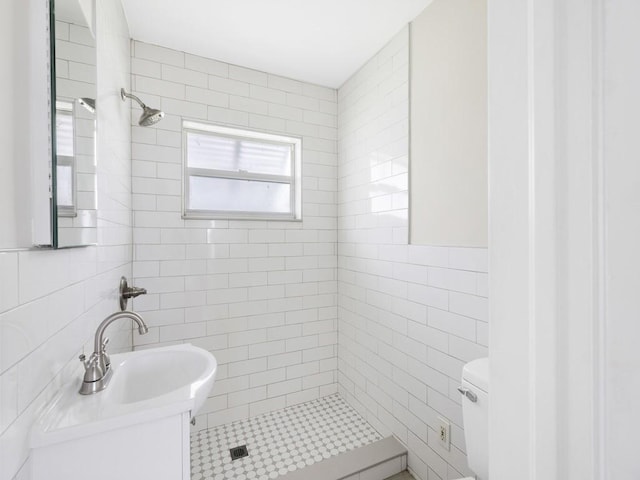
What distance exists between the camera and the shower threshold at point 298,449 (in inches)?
65.0

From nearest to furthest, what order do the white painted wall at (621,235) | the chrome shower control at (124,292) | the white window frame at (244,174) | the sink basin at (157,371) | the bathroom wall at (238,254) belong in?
1. the white painted wall at (621,235)
2. the sink basin at (157,371)
3. the chrome shower control at (124,292)
4. the bathroom wall at (238,254)
5. the white window frame at (244,174)

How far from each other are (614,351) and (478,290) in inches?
43.9

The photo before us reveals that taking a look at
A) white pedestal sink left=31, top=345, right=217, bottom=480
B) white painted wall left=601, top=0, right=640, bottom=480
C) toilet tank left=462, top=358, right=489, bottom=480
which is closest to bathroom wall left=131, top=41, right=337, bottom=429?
white pedestal sink left=31, top=345, right=217, bottom=480

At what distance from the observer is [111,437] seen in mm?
775

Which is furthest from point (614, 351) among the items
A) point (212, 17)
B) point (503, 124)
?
point (212, 17)

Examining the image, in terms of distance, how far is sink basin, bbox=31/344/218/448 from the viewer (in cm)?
72

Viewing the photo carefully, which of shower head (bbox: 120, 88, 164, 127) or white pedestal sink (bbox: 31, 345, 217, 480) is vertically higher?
shower head (bbox: 120, 88, 164, 127)

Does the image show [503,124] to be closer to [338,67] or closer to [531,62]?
[531,62]

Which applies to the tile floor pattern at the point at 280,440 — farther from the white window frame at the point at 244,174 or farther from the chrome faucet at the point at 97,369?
the white window frame at the point at 244,174

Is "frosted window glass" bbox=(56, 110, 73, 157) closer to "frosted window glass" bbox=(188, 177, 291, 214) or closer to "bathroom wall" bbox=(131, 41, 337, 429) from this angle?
"bathroom wall" bbox=(131, 41, 337, 429)

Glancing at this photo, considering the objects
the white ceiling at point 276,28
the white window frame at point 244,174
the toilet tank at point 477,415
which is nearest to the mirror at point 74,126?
the white ceiling at point 276,28

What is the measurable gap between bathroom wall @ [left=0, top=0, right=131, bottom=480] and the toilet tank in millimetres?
1263

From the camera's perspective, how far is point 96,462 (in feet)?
2.49

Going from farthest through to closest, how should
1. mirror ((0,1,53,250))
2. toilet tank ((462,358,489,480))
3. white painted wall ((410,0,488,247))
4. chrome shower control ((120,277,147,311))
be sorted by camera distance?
chrome shower control ((120,277,147,311)) → white painted wall ((410,0,488,247)) → toilet tank ((462,358,489,480)) → mirror ((0,1,53,250))
